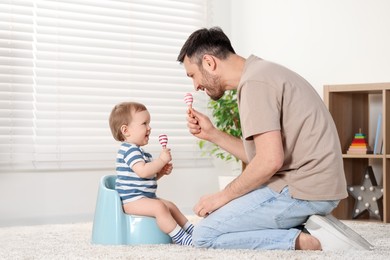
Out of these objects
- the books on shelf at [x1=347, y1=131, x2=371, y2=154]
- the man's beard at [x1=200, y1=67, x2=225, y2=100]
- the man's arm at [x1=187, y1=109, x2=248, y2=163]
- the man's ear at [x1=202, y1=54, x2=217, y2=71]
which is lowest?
the books on shelf at [x1=347, y1=131, x2=371, y2=154]

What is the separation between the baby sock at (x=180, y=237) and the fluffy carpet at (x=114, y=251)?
0.06 metres

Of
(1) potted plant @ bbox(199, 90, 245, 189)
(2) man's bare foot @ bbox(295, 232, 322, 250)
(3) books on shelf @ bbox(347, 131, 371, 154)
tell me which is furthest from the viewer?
(1) potted plant @ bbox(199, 90, 245, 189)

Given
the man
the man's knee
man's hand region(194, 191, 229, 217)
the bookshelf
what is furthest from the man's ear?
the bookshelf

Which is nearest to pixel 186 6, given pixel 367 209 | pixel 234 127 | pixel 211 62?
pixel 234 127

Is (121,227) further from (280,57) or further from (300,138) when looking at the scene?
(280,57)

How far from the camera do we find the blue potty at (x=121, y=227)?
251 centimetres

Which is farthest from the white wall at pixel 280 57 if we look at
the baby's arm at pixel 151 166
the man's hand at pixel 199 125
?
the man's hand at pixel 199 125

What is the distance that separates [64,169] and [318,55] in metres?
1.58

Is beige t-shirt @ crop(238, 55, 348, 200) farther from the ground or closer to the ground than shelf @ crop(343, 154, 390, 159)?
farther from the ground

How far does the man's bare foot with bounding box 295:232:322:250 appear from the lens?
2303mm

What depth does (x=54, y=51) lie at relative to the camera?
3771mm

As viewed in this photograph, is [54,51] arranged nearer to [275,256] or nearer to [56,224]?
[56,224]

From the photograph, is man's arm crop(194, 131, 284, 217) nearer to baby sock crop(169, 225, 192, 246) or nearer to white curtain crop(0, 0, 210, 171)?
baby sock crop(169, 225, 192, 246)

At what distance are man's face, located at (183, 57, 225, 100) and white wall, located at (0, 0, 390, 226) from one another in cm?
153
